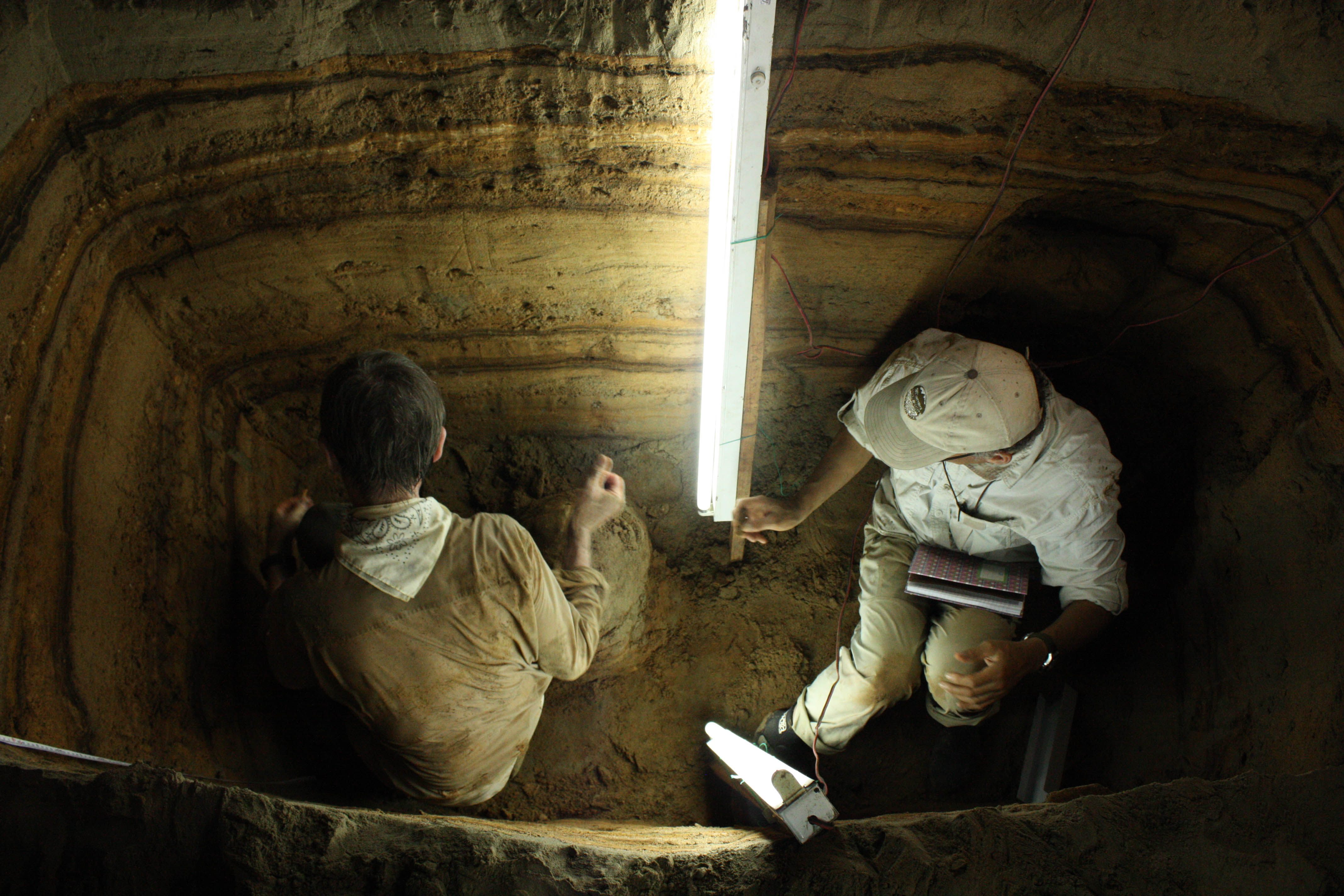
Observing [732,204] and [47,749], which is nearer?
A: [47,749]

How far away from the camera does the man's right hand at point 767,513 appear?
2555mm

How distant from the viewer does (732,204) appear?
160 cm

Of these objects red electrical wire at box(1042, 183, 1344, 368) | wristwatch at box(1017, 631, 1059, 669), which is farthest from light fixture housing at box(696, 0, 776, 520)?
red electrical wire at box(1042, 183, 1344, 368)

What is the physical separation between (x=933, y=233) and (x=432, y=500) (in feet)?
6.18

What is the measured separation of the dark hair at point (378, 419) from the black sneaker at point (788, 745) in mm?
1745

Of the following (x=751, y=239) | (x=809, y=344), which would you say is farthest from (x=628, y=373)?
(x=751, y=239)

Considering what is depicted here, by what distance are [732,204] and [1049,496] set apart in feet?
4.67

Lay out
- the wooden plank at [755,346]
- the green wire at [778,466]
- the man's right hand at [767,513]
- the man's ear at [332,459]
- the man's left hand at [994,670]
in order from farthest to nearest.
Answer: the green wire at [778,466] → the man's right hand at [767,513] → the man's left hand at [994,670] → the wooden plank at [755,346] → the man's ear at [332,459]

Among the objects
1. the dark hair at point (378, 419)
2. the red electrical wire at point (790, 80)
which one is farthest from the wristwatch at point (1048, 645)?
the dark hair at point (378, 419)

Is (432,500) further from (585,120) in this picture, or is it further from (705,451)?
(585,120)

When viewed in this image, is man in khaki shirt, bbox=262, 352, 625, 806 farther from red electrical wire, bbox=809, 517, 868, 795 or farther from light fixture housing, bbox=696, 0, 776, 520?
red electrical wire, bbox=809, 517, 868, 795

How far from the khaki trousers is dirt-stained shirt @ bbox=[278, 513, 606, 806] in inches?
40.6

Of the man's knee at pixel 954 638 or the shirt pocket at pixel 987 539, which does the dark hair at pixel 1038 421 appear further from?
the man's knee at pixel 954 638

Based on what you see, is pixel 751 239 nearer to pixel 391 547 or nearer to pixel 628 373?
pixel 391 547
